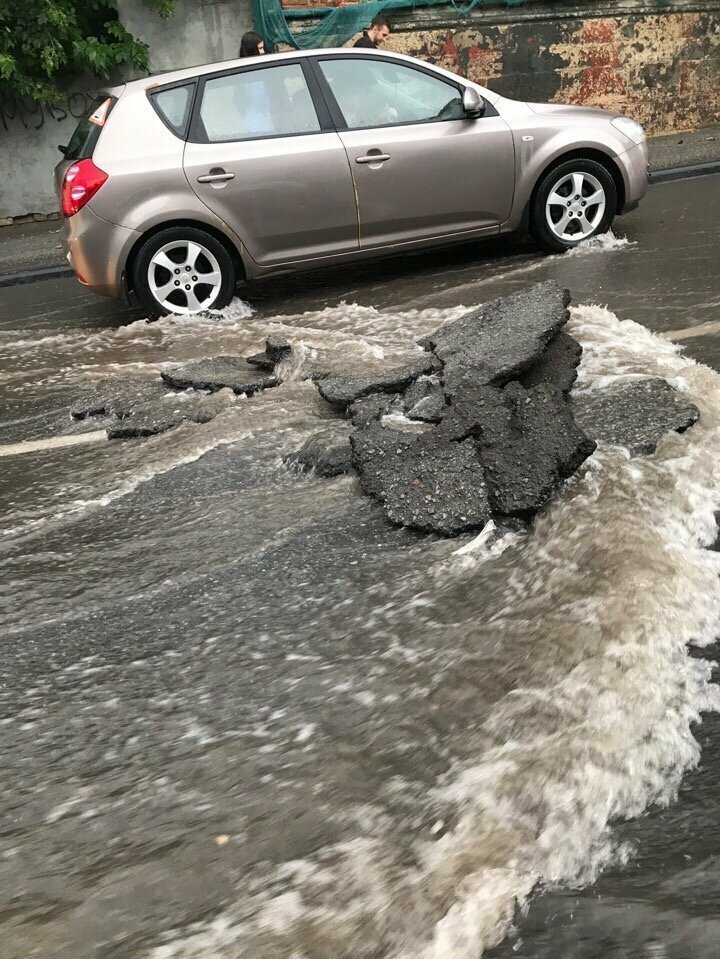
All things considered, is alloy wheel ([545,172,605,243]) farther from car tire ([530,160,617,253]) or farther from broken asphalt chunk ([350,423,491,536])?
broken asphalt chunk ([350,423,491,536])

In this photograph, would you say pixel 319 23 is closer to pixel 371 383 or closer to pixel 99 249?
pixel 99 249

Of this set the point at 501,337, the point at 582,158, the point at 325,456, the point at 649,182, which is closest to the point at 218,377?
the point at 325,456

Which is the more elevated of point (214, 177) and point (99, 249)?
point (214, 177)

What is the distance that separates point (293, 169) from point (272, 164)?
0.16 meters

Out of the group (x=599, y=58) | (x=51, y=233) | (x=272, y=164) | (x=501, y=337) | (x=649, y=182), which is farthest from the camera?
(x=599, y=58)

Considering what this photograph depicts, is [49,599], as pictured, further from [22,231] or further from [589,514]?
[22,231]

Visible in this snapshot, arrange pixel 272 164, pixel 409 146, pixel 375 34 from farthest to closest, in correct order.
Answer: pixel 375 34 < pixel 409 146 < pixel 272 164

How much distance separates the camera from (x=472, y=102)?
284 inches

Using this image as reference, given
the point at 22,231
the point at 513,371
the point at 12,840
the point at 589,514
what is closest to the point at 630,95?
the point at 22,231

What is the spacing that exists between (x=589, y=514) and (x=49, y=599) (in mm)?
2047

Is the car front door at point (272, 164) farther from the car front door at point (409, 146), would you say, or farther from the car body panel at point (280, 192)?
the car front door at point (409, 146)

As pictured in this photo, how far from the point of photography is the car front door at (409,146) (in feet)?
23.7

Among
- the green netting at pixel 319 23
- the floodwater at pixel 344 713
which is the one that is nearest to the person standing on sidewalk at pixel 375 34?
the green netting at pixel 319 23

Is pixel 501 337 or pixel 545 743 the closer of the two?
pixel 545 743
